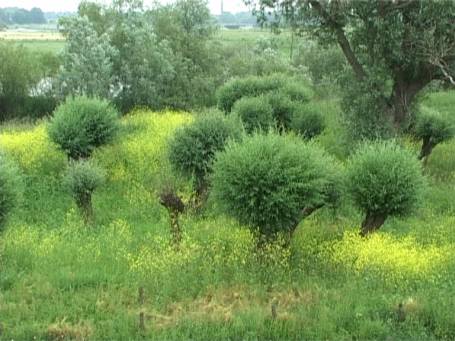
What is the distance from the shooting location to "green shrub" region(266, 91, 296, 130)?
2356 centimetres

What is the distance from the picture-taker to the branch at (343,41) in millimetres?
20406

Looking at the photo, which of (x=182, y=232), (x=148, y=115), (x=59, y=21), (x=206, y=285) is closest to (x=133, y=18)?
(x=59, y=21)

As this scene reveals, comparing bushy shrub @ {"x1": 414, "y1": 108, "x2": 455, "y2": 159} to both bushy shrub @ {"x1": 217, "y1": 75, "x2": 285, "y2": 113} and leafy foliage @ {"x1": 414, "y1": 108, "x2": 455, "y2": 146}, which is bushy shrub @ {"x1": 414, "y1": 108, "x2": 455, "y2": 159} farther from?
bushy shrub @ {"x1": 217, "y1": 75, "x2": 285, "y2": 113}

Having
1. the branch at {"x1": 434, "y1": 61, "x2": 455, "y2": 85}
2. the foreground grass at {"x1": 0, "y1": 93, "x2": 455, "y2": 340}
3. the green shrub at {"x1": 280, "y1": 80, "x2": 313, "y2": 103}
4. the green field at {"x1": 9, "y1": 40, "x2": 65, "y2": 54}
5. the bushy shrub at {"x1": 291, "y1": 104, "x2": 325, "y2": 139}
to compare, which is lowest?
the foreground grass at {"x1": 0, "y1": 93, "x2": 455, "y2": 340}

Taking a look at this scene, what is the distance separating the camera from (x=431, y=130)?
70.4 feet

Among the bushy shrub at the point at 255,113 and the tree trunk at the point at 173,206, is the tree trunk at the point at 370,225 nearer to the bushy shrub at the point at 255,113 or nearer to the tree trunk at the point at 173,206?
the tree trunk at the point at 173,206

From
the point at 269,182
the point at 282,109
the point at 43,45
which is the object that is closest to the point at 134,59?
the point at 282,109

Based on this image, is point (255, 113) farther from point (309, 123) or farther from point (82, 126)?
point (82, 126)

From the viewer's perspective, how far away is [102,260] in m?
13.8

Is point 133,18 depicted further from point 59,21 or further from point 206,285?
point 206,285

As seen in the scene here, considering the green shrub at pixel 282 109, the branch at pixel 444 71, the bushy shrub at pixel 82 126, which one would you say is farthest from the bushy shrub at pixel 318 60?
the bushy shrub at pixel 82 126

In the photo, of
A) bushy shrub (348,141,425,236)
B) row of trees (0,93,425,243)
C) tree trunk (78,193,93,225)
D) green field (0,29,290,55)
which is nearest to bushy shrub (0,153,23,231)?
row of trees (0,93,425,243)

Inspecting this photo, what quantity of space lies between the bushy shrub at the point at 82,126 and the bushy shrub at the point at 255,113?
15.2 ft

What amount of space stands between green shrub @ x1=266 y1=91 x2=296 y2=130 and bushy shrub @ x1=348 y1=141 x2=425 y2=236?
9.92m
